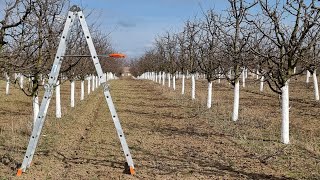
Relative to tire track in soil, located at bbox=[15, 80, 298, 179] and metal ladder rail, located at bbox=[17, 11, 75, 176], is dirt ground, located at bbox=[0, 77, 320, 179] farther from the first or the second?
metal ladder rail, located at bbox=[17, 11, 75, 176]

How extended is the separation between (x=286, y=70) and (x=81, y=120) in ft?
23.4

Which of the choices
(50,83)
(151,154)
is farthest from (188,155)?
(50,83)

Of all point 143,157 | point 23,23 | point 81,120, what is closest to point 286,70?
point 143,157

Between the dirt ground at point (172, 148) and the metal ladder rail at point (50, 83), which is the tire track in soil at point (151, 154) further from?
the metal ladder rail at point (50, 83)

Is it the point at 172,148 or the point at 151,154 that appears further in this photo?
the point at 172,148

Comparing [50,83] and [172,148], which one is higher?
[50,83]

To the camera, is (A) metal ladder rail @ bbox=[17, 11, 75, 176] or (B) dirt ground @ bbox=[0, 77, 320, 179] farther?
(B) dirt ground @ bbox=[0, 77, 320, 179]

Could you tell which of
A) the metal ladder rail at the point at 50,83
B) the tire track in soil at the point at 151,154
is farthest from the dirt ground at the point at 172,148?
the metal ladder rail at the point at 50,83

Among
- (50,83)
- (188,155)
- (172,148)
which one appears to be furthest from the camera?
(172,148)

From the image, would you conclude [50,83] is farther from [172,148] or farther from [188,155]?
[172,148]

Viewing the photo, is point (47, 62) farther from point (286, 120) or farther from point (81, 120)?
point (286, 120)

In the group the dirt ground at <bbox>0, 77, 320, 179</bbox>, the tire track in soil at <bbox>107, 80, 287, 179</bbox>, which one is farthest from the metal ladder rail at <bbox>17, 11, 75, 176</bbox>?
the tire track in soil at <bbox>107, 80, 287, 179</bbox>

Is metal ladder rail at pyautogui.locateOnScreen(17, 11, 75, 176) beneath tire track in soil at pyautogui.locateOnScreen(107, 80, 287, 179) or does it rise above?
above

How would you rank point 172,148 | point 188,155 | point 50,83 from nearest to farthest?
point 50,83 < point 188,155 < point 172,148
